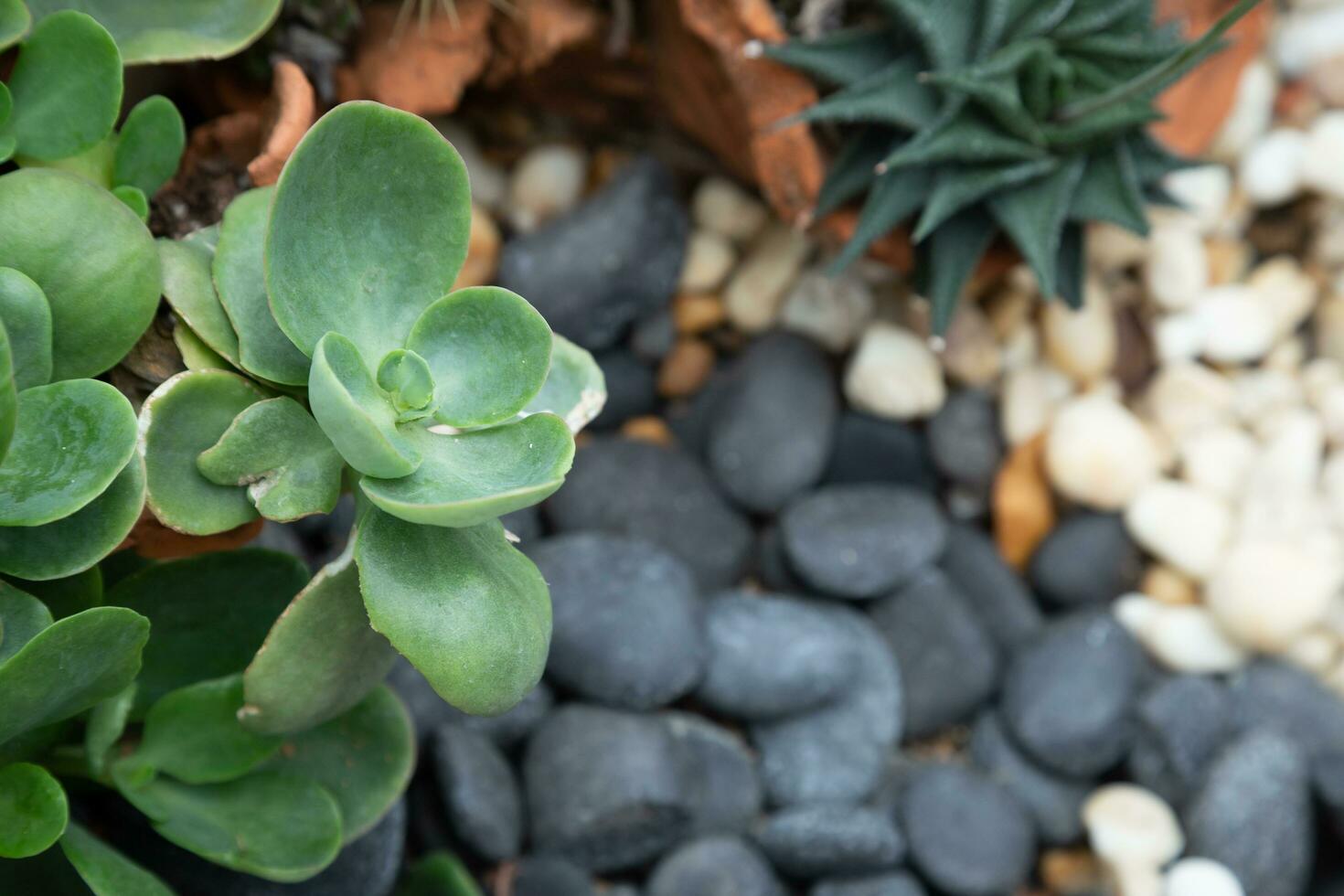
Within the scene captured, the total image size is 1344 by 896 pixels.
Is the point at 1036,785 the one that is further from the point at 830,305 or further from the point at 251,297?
the point at 251,297

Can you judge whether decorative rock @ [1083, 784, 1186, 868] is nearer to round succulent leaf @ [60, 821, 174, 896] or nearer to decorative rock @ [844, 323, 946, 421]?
decorative rock @ [844, 323, 946, 421]

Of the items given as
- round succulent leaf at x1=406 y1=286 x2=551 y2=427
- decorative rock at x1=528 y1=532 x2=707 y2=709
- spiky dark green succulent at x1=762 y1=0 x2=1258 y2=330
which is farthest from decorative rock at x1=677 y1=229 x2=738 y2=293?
round succulent leaf at x1=406 y1=286 x2=551 y2=427

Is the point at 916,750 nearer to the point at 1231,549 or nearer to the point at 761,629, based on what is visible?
the point at 761,629

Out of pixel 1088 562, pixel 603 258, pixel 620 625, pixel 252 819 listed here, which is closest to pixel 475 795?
pixel 620 625

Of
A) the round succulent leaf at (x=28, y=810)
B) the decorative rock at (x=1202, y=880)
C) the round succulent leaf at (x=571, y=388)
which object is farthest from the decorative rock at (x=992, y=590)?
the round succulent leaf at (x=28, y=810)

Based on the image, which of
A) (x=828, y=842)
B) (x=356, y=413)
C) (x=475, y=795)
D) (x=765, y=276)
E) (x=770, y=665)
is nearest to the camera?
(x=356, y=413)

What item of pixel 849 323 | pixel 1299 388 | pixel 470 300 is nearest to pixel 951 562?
pixel 849 323

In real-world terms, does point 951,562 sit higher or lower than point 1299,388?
lower
